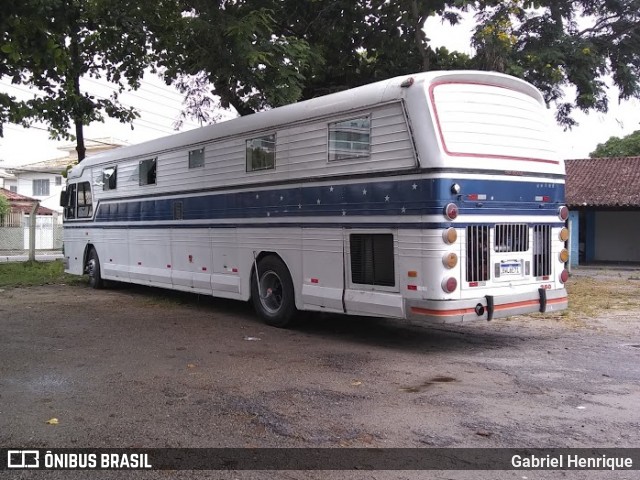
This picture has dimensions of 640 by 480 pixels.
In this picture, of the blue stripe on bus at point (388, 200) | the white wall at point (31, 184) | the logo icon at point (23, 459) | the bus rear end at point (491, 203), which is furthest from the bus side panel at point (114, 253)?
the white wall at point (31, 184)

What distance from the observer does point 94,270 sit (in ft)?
47.7

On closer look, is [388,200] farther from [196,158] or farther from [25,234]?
[25,234]

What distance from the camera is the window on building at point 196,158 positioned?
34.5ft

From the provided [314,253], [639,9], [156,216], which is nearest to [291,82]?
[156,216]

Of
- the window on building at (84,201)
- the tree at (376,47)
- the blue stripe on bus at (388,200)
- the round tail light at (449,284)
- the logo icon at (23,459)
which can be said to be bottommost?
the logo icon at (23,459)

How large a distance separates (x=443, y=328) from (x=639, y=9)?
10.5 meters

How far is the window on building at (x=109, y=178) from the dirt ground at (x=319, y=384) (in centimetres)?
423

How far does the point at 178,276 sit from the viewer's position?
37.3 feet

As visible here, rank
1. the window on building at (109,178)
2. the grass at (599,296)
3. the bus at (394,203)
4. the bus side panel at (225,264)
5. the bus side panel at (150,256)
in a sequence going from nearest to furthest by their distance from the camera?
the bus at (394,203) < the bus side panel at (225,264) < the grass at (599,296) < the bus side panel at (150,256) < the window on building at (109,178)

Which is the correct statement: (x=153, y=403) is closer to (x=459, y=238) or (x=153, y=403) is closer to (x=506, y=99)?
(x=459, y=238)

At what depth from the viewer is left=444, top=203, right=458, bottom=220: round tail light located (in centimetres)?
687

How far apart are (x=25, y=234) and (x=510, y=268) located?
36.4m

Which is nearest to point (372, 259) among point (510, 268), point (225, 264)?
point (510, 268)

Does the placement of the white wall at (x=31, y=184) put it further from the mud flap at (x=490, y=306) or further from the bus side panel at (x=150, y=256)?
the mud flap at (x=490, y=306)
